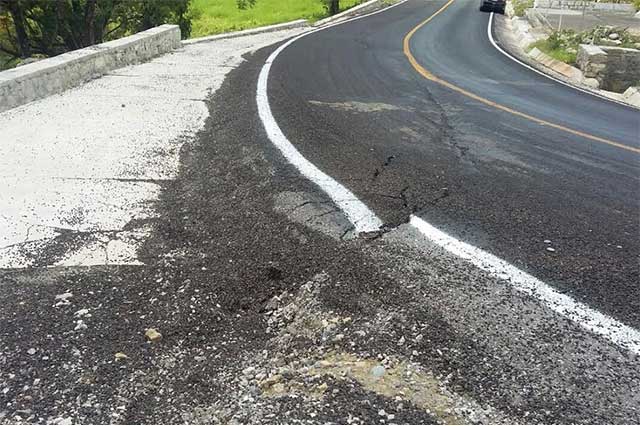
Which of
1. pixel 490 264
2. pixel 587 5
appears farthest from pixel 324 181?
pixel 587 5

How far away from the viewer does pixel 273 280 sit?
3459 millimetres

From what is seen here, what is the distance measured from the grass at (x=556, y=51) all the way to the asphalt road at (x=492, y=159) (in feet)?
14.7

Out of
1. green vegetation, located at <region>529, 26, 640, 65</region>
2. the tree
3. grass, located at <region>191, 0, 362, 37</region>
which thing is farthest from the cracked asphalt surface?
grass, located at <region>191, 0, 362, 37</region>

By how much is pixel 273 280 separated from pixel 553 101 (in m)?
8.58

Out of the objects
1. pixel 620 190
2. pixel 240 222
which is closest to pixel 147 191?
pixel 240 222

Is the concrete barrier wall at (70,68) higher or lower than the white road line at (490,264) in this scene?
higher

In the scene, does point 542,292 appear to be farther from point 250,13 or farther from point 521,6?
point 250,13

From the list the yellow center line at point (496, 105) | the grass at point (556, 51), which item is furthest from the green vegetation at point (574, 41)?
the yellow center line at point (496, 105)

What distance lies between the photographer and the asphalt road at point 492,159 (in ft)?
12.7

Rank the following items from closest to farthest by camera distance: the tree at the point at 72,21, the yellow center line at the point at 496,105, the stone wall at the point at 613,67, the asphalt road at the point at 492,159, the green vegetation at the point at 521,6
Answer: the asphalt road at the point at 492,159 → the yellow center line at the point at 496,105 → the stone wall at the point at 613,67 → the tree at the point at 72,21 → the green vegetation at the point at 521,6

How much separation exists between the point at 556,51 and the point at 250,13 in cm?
2393

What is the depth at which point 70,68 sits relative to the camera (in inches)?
337

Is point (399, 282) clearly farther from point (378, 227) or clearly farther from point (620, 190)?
point (620, 190)

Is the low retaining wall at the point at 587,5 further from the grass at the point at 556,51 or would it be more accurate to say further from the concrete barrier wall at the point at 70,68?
the concrete barrier wall at the point at 70,68
